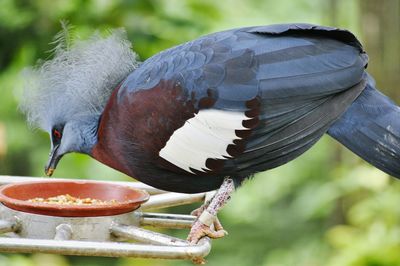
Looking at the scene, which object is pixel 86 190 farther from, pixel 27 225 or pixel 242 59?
pixel 242 59

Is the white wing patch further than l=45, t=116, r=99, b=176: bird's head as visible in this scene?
No

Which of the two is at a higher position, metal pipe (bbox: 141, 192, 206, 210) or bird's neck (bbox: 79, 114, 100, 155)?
bird's neck (bbox: 79, 114, 100, 155)

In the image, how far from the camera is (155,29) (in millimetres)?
3949

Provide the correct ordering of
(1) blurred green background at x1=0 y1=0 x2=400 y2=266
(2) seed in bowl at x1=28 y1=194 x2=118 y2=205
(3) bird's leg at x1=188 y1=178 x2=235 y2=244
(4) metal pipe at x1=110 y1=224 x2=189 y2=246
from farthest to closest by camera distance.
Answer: (1) blurred green background at x1=0 y1=0 x2=400 y2=266, (2) seed in bowl at x1=28 y1=194 x2=118 y2=205, (3) bird's leg at x1=188 y1=178 x2=235 y2=244, (4) metal pipe at x1=110 y1=224 x2=189 y2=246

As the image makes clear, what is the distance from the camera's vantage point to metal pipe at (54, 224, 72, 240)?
2082 mm

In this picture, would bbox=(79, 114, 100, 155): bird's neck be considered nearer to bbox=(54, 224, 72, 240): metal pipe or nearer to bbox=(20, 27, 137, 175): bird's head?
bbox=(20, 27, 137, 175): bird's head

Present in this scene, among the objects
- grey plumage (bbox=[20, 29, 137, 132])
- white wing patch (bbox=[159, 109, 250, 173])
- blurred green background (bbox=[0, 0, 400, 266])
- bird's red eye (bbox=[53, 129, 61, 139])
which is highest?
grey plumage (bbox=[20, 29, 137, 132])

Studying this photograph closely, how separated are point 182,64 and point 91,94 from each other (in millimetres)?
384

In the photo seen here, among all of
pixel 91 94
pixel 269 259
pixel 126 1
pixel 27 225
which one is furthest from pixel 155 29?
pixel 269 259

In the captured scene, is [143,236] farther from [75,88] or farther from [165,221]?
[75,88]

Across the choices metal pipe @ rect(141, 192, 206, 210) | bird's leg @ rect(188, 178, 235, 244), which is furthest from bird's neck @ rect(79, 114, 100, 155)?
bird's leg @ rect(188, 178, 235, 244)

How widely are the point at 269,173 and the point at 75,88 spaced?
411 centimetres

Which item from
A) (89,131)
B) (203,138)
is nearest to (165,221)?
(203,138)

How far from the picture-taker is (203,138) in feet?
7.82
